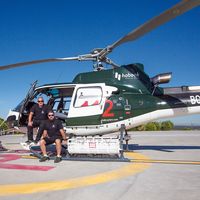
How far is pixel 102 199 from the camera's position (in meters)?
3.76

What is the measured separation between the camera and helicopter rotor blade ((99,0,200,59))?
15.6ft

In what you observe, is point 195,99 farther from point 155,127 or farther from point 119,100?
point 155,127

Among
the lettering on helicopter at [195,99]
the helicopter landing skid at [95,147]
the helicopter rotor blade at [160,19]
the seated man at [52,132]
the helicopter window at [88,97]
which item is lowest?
the helicopter landing skid at [95,147]

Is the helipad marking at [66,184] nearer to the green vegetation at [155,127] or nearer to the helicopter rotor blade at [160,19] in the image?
the helicopter rotor blade at [160,19]

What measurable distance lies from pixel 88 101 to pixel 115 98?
3.21 feet

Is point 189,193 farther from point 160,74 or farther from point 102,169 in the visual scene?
point 160,74

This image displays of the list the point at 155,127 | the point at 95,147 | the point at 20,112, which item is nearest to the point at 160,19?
the point at 95,147

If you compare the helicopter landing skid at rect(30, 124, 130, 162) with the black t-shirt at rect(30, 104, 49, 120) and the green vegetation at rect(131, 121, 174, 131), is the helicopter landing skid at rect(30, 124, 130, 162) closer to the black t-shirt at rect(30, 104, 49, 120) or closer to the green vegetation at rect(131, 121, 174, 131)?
the black t-shirt at rect(30, 104, 49, 120)

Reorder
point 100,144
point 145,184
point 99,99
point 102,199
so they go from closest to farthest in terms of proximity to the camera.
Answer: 1. point 102,199
2. point 145,184
3. point 100,144
4. point 99,99

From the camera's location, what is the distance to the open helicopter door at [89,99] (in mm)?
8656

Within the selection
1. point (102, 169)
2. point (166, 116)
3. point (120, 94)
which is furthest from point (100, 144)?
point (166, 116)

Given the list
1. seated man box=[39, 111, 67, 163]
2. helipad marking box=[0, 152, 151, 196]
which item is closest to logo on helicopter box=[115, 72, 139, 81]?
seated man box=[39, 111, 67, 163]

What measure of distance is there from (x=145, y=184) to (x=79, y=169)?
2.14 m

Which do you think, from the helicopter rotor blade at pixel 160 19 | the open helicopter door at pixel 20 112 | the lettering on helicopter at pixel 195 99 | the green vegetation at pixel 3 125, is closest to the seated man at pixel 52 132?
the open helicopter door at pixel 20 112
